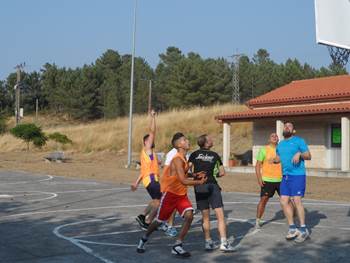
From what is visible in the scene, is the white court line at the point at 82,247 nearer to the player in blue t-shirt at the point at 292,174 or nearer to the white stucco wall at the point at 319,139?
the player in blue t-shirt at the point at 292,174

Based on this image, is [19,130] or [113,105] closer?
[19,130]

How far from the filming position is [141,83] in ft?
257

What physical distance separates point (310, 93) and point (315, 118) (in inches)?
95.1

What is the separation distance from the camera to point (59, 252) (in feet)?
26.8

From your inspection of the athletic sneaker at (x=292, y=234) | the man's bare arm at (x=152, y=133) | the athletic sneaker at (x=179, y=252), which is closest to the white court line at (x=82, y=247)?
the athletic sneaker at (x=179, y=252)

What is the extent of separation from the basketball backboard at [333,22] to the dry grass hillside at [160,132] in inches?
1373

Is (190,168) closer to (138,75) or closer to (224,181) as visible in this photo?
(224,181)

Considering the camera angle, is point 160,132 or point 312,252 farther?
point 160,132

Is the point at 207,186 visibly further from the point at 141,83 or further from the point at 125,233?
the point at 141,83

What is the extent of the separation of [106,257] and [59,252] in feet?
2.53

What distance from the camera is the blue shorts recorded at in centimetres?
912

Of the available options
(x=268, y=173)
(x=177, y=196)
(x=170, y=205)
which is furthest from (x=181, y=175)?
(x=268, y=173)

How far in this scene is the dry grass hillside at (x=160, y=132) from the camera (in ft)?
140

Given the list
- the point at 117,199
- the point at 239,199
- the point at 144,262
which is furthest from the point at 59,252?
the point at 239,199
